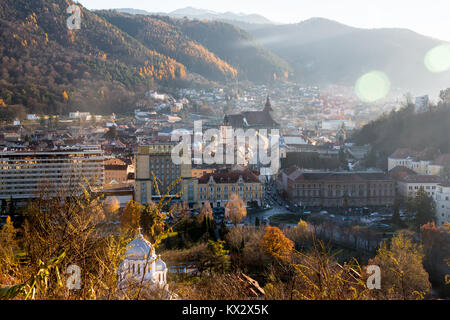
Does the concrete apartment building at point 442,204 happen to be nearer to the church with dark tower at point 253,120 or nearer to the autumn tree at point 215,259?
the autumn tree at point 215,259

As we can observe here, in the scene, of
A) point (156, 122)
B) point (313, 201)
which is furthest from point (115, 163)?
point (156, 122)

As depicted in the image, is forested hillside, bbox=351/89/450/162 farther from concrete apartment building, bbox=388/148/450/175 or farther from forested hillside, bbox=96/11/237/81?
forested hillside, bbox=96/11/237/81

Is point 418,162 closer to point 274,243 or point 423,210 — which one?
point 423,210

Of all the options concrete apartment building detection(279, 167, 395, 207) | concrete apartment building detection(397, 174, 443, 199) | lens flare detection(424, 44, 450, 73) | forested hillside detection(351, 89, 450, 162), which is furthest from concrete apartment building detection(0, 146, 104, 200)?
lens flare detection(424, 44, 450, 73)

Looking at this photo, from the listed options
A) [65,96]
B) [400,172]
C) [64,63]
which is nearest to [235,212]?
[400,172]

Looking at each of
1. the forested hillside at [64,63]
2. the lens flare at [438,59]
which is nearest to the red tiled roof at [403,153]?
the forested hillside at [64,63]

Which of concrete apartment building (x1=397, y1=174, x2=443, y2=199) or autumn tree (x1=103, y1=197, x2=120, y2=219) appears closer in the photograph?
autumn tree (x1=103, y1=197, x2=120, y2=219)
